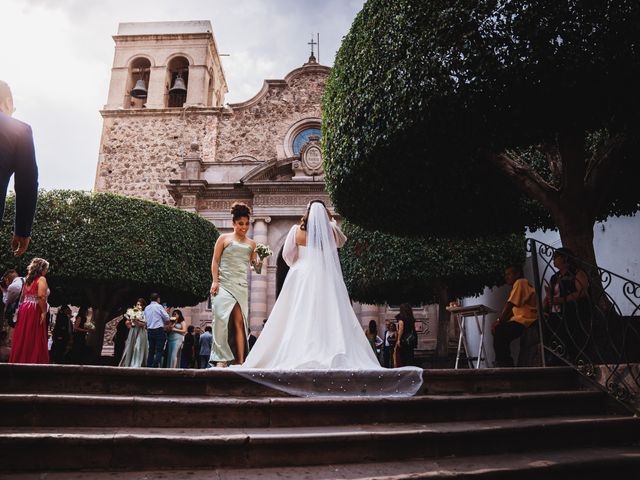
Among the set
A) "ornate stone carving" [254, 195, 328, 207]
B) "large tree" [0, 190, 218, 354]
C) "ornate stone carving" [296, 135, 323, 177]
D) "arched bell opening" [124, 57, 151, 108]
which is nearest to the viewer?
"large tree" [0, 190, 218, 354]

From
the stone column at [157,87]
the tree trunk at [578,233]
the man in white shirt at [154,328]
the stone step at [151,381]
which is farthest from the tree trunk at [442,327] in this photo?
the stone column at [157,87]

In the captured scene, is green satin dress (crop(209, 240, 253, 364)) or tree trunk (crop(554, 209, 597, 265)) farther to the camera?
tree trunk (crop(554, 209, 597, 265))

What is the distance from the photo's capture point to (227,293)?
19.3ft

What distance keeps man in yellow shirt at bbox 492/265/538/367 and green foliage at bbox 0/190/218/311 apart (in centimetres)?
1039

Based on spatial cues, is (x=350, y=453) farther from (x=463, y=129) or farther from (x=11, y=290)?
(x=11, y=290)

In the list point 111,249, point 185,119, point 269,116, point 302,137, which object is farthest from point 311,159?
point 111,249

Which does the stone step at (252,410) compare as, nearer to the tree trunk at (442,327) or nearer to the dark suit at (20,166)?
the dark suit at (20,166)

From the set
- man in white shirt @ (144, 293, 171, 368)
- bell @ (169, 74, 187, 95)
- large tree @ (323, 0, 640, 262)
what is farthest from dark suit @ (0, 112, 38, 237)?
bell @ (169, 74, 187, 95)

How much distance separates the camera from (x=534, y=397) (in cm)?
429

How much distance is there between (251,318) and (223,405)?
562 inches

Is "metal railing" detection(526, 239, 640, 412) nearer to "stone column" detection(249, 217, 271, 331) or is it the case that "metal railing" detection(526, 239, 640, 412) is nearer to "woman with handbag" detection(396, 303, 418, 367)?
"woman with handbag" detection(396, 303, 418, 367)

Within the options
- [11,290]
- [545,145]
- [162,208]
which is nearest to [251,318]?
[162,208]

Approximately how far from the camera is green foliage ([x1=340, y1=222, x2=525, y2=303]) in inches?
501

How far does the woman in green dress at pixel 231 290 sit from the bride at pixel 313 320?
63 cm
